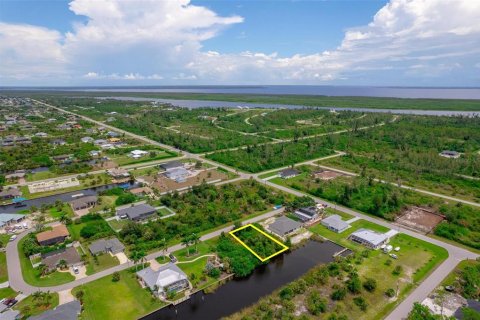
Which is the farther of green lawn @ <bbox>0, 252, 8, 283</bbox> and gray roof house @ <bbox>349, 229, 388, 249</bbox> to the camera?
gray roof house @ <bbox>349, 229, 388, 249</bbox>

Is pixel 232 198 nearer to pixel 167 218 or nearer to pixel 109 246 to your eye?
pixel 167 218

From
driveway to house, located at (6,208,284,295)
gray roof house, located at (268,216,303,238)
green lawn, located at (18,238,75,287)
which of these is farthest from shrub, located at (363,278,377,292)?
A: green lawn, located at (18,238,75,287)

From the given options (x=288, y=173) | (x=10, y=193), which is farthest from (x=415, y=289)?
(x=10, y=193)

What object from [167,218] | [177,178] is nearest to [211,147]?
[177,178]

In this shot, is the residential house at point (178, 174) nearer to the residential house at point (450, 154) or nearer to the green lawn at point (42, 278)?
the green lawn at point (42, 278)

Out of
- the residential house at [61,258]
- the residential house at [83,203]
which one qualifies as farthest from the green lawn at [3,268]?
the residential house at [83,203]

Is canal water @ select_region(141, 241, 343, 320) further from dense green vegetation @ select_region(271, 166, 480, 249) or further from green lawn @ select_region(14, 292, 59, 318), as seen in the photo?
dense green vegetation @ select_region(271, 166, 480, 249)

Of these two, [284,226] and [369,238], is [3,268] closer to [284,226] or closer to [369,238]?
[284,226]
